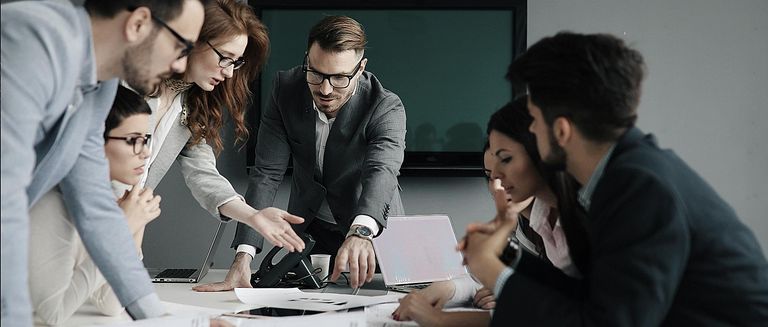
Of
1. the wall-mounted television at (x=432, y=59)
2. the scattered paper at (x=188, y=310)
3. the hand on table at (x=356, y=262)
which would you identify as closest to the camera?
the scattered paper at (x=188, y=310)

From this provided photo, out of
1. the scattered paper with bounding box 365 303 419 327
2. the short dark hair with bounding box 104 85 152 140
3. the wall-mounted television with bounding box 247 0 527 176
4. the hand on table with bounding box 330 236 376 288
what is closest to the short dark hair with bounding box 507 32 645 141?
the scattered paper with bounding box 365 303 419 327

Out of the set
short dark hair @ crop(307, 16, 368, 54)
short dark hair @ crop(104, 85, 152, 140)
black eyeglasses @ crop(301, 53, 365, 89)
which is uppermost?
short dark hair @ crop(104, 85, 152, 140)

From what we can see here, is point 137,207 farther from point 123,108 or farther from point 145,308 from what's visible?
point 145,308

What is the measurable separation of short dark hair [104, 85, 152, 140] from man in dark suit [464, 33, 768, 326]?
95cm

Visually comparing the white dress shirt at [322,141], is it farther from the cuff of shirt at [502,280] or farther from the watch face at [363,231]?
the cuff of shirt at [502,280]

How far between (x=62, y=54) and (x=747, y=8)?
3781 millimetres

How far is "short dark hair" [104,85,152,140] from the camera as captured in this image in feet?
6.55

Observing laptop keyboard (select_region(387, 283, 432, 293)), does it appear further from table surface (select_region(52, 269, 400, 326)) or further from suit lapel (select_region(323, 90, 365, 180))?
suit lapel (select_region(323, 90, 365, 180))

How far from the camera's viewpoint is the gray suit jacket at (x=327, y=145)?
2.77 meters

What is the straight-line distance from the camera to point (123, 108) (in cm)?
200

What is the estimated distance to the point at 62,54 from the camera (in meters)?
1.31

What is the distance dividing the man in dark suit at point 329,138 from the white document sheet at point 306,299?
47 cm

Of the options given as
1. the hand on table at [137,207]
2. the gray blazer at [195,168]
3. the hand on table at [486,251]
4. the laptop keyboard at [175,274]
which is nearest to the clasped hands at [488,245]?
the hand on table at [486,251]

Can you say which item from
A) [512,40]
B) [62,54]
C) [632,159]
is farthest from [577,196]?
[512,40]
